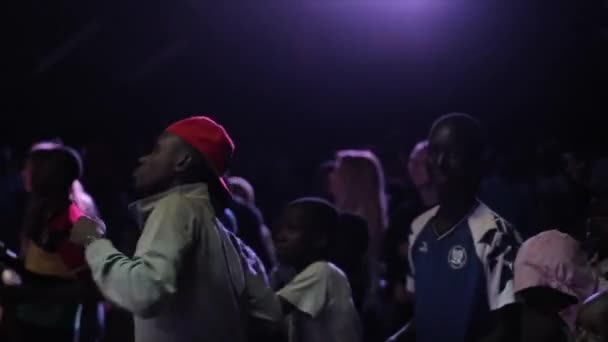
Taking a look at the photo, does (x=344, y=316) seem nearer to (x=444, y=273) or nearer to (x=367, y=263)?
(x=444, y=273)

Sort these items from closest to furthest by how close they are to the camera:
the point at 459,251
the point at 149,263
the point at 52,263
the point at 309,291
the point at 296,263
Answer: the point at 149,263 < the point at 459,251 < the point at 309,291 < the point at 296,263 < the point at 52,263

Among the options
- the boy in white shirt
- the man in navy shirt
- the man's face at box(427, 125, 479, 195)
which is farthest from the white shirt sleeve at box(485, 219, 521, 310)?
the boy in white shirt

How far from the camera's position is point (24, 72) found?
488 inches

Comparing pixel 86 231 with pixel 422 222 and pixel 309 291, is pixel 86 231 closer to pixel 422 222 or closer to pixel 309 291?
pixel 309 291

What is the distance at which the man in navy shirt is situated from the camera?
3.79m

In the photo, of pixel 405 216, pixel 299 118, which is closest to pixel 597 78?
pixel 299 118

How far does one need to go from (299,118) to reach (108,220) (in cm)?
813

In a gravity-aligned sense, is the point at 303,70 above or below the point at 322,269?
above

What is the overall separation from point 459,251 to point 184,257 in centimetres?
115

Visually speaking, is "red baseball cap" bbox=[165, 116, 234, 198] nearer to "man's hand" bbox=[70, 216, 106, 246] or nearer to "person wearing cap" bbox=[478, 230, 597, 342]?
"man's hand" bbox=[70, 216, 106, 246]

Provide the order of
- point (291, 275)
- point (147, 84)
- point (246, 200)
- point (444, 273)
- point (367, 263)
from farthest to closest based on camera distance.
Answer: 1. point (147, 84)
2. point (246, 200)
3. point (367, 263)
4. point (291, 275)
5. point (444, 273)

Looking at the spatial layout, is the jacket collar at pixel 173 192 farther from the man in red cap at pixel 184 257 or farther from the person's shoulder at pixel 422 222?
the person's shoulder at pixel 422 222

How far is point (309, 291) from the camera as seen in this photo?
4051 millimetres

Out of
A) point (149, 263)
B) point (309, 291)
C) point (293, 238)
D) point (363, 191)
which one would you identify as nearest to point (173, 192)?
point (149, 263)
